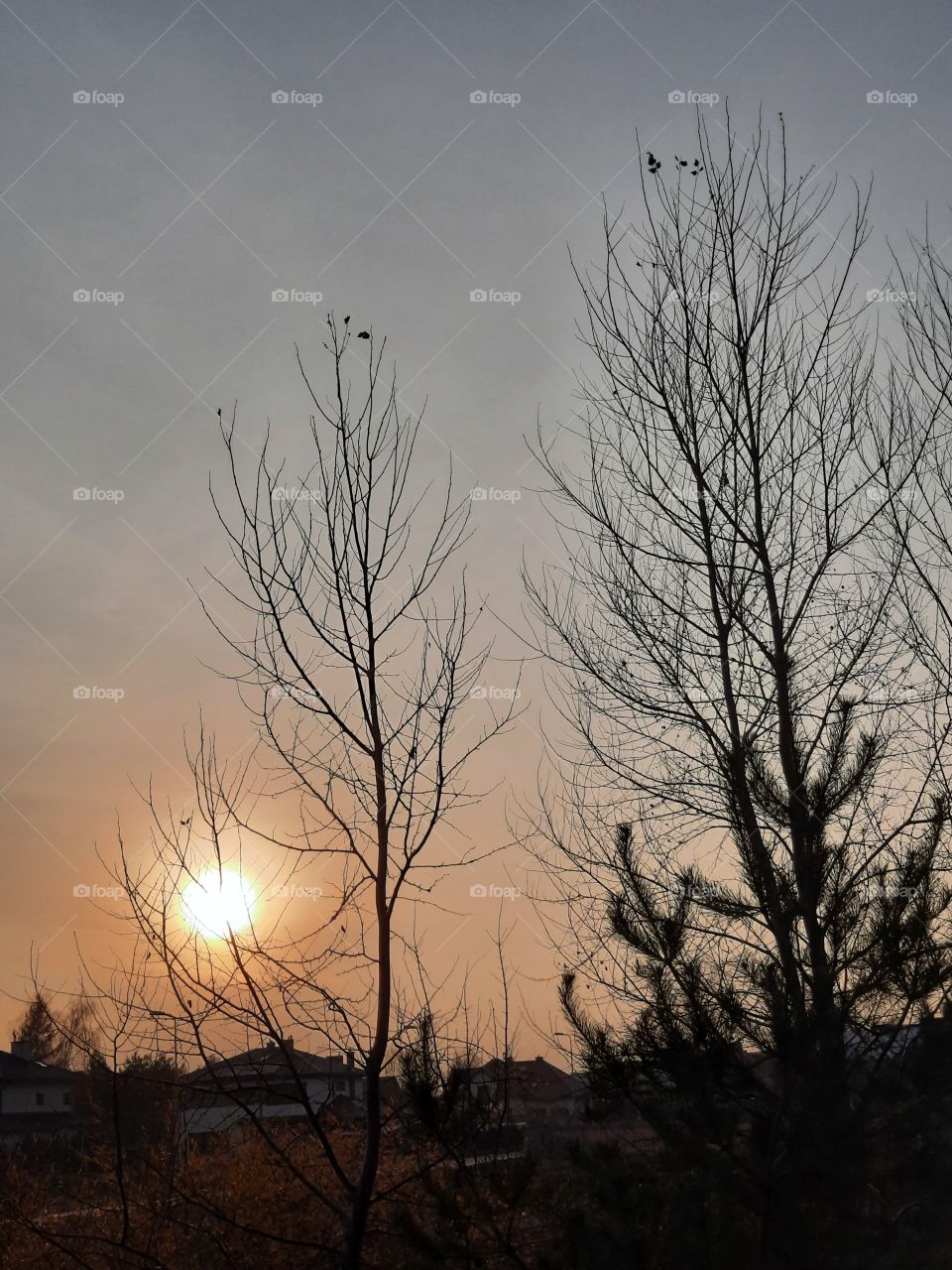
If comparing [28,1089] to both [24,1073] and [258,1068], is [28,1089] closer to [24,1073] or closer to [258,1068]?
[24,1073]

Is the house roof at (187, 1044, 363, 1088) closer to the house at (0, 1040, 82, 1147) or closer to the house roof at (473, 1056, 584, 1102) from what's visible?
the house roof at (473, 1056, 584, 1102)

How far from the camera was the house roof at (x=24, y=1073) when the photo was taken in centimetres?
3916

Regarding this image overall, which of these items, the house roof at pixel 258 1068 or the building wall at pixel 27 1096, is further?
the building wall at pixel 27 1096

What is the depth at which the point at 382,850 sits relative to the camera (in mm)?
3797

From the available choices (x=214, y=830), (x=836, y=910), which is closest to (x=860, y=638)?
(x=836, y=910)

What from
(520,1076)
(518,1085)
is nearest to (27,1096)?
(518,1085)

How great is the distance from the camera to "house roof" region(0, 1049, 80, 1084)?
128ft

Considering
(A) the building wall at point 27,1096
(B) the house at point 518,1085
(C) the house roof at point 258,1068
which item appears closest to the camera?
(C) the house roof at point 258,1068

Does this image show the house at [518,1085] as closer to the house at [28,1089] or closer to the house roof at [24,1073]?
the house at [28,1089]

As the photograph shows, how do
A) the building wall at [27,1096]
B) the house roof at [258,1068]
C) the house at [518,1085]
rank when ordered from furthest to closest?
the building wall at [27,1096]
the house at [518,1085]
the house roof at [258,1068]

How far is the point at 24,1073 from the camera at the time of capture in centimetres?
4066

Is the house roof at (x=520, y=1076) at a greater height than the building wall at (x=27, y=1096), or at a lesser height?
greater

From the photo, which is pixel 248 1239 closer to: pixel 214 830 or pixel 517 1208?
pixel 517 1208

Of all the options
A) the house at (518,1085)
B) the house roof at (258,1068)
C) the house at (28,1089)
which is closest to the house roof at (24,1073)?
the house at (28,1089)
